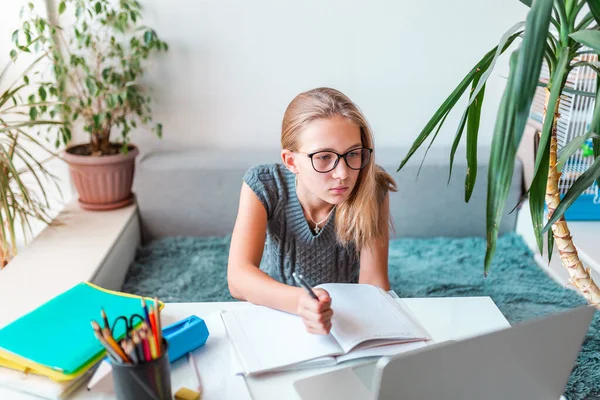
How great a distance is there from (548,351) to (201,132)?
211 cm

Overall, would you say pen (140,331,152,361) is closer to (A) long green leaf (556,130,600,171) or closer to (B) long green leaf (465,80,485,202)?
(B) long green leaf (465,80,485,202)

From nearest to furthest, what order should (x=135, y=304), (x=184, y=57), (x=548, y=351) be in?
(x=548, y=351)
(x=135, y=304)
(x=184, y=57)

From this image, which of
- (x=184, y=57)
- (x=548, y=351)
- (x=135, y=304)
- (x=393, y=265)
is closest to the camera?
(x=548, y=351)

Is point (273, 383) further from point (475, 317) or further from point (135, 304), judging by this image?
point (475, 317)

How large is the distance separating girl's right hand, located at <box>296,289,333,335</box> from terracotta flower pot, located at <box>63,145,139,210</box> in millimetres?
1571

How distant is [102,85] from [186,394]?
1701 millimetres

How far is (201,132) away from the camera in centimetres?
263

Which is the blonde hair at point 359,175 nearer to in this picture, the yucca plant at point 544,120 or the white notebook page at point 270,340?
the yucca plant at point 544,120

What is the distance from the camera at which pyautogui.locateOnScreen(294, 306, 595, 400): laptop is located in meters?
0.65

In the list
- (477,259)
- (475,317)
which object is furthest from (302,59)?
(475,317)

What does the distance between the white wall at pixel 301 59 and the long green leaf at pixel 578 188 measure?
5.77 ft

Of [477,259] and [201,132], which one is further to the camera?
[201,132]

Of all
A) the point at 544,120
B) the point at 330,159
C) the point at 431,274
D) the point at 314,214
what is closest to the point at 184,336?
the point at 330,159

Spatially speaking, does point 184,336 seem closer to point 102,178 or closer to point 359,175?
point 359,175
